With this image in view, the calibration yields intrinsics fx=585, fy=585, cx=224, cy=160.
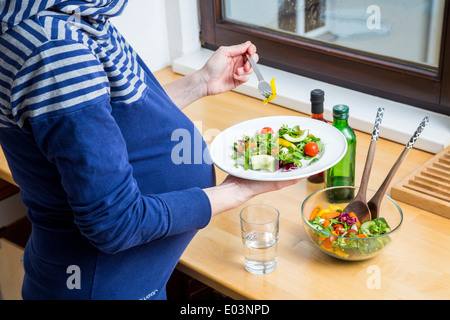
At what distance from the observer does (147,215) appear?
2.90ft

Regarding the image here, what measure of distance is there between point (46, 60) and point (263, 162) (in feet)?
1.61

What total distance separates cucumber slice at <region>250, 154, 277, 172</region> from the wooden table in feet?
0.50

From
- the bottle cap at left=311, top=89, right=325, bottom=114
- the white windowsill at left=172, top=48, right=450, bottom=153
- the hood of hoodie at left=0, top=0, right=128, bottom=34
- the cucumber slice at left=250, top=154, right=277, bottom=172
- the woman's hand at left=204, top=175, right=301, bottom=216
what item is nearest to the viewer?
the hood of hoodie at left=0, top=0, right=128, bottom=34

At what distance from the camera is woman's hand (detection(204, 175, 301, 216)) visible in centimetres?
100

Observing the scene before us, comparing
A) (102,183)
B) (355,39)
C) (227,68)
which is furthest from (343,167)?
(102,183)

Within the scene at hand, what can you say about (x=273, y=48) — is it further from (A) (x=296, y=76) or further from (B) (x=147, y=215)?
(B) (x=147, y=215)

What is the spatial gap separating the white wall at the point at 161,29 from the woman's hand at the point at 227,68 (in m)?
0.67

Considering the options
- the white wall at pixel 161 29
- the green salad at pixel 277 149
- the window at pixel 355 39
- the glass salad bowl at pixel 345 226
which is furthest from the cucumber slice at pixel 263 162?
the white wall at pixel 161 29

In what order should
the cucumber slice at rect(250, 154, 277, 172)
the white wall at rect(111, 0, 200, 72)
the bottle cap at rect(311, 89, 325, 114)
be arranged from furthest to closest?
1. the white wall at rect(111, 0, 200, 72)
2. the bottle cap at rect(311, 89, 325, 114)
3. the cucumber slice at rect(250, 154, 277, 172)

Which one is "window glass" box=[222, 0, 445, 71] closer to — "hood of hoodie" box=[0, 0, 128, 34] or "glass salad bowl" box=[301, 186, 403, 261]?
"glass salad bowl" box=[301, 186, 403, 261]

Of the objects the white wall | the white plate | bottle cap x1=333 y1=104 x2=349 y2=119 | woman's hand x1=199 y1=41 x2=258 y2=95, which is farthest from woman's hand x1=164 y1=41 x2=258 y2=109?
the white wall

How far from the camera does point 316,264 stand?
1085 millimetres

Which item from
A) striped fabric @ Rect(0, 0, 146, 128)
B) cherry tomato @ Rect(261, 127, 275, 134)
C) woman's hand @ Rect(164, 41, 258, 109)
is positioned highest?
striped fabric @ Rect(0, 0, 146, 128)

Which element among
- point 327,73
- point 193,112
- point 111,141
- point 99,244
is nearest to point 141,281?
point 99,244
